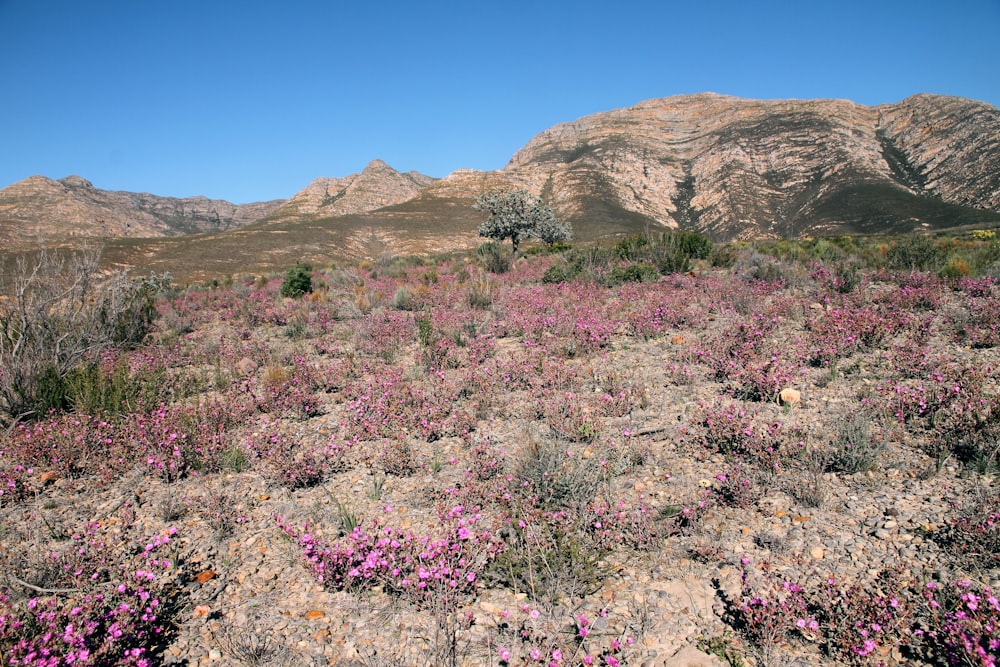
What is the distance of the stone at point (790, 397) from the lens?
5.32m

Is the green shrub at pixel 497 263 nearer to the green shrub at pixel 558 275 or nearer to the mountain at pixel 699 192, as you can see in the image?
the green shrub at pixel 558 275

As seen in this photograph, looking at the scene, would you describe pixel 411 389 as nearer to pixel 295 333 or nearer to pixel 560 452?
pixel 560 452

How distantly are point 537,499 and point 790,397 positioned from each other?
327 centimetres

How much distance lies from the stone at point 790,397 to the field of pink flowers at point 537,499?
0.03 m

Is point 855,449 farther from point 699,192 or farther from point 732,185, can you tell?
point 699,192

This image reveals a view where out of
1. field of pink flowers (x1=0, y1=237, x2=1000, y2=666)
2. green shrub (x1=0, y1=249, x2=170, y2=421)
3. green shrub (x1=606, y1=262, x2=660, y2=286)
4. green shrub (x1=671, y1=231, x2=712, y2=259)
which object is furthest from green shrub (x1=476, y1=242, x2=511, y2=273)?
green shrub (x1=0, y1=249, x2=170, y2=421)

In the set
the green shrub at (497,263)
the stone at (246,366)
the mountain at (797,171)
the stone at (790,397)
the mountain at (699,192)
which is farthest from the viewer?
the mountain at (797,171)

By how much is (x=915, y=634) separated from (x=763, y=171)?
126 m

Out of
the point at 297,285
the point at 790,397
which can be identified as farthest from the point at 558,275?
the point at 790,397

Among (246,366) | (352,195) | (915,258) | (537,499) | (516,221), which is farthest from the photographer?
(352,195)

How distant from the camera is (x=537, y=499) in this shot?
396 centimetres

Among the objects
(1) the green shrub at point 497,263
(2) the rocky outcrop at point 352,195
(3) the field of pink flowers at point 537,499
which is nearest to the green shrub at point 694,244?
(1) the green shrub at point 497,263

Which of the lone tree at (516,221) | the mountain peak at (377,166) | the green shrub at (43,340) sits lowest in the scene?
the green shrub at (43,340)

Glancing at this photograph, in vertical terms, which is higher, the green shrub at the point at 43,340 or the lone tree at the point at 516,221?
the lone tree at the point at 516,221
